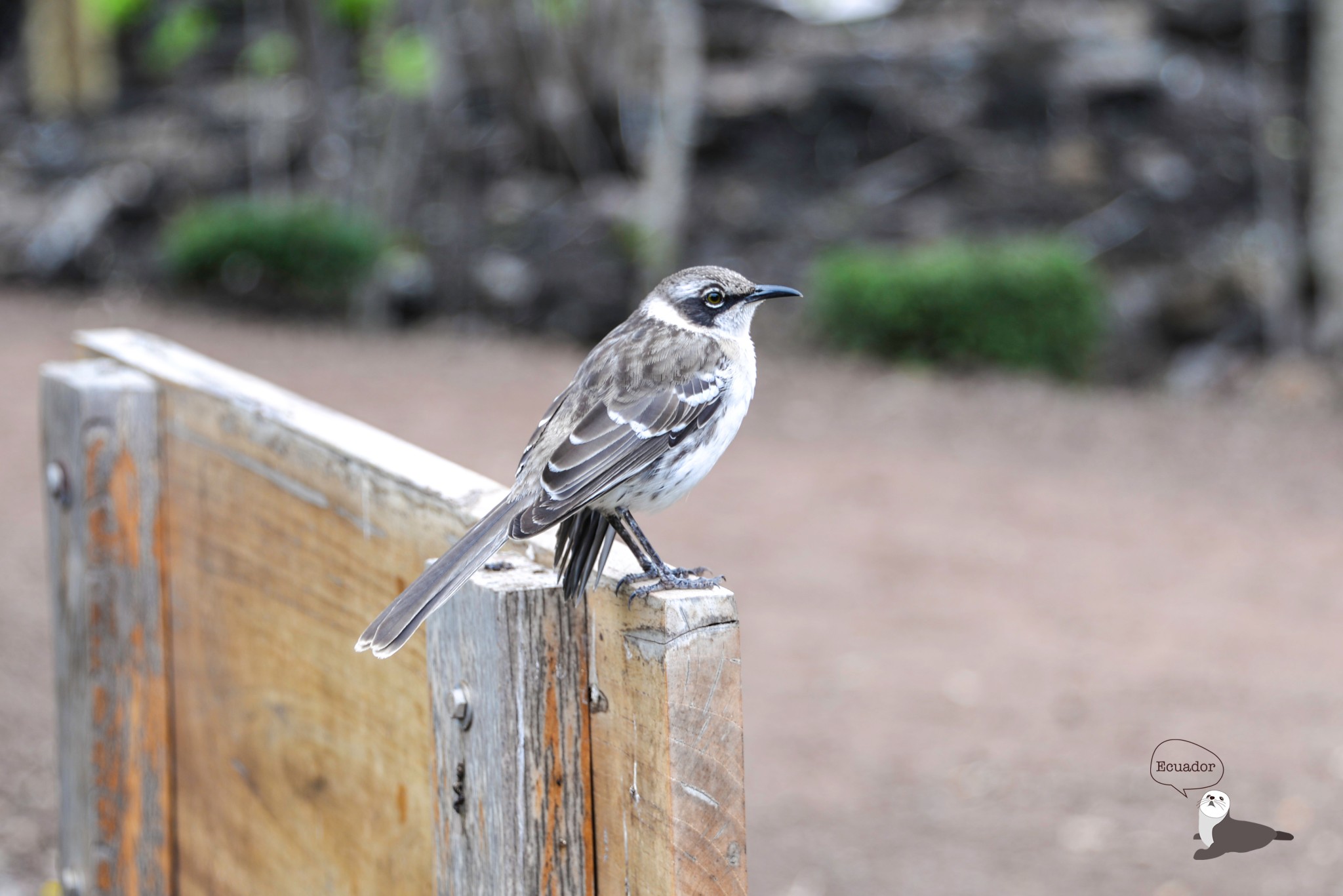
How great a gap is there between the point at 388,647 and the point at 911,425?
11.5 meters

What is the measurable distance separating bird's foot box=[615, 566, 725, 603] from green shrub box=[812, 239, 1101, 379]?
1317 centimetres

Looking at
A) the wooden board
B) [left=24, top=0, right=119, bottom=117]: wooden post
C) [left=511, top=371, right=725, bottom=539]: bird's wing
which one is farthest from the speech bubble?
[left=24, top=0, right=119, bottom=117]: wooden post

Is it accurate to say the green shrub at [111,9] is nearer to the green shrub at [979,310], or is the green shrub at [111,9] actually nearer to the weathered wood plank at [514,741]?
the green shrub at [979,310]

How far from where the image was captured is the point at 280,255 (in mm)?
16797

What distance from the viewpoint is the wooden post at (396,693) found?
175cm

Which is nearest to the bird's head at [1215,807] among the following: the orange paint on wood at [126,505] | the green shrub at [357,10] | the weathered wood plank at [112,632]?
the weathered wood plank at [112,632]

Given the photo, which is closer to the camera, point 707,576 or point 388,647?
point 388,647

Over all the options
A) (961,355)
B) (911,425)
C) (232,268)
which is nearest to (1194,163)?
(961,355)

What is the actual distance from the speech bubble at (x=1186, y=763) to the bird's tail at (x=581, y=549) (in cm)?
408

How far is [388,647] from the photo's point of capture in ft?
6.17

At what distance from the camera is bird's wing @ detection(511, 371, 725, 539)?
248 cm

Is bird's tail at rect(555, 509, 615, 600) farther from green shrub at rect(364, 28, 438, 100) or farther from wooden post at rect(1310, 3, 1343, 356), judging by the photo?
wooden post at rect(1310, 3, 1343, 356)

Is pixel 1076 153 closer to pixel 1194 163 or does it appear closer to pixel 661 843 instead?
pixel 1194 163

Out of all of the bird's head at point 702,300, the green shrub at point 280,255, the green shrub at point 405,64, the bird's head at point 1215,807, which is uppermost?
the green shrub at point 405,64
